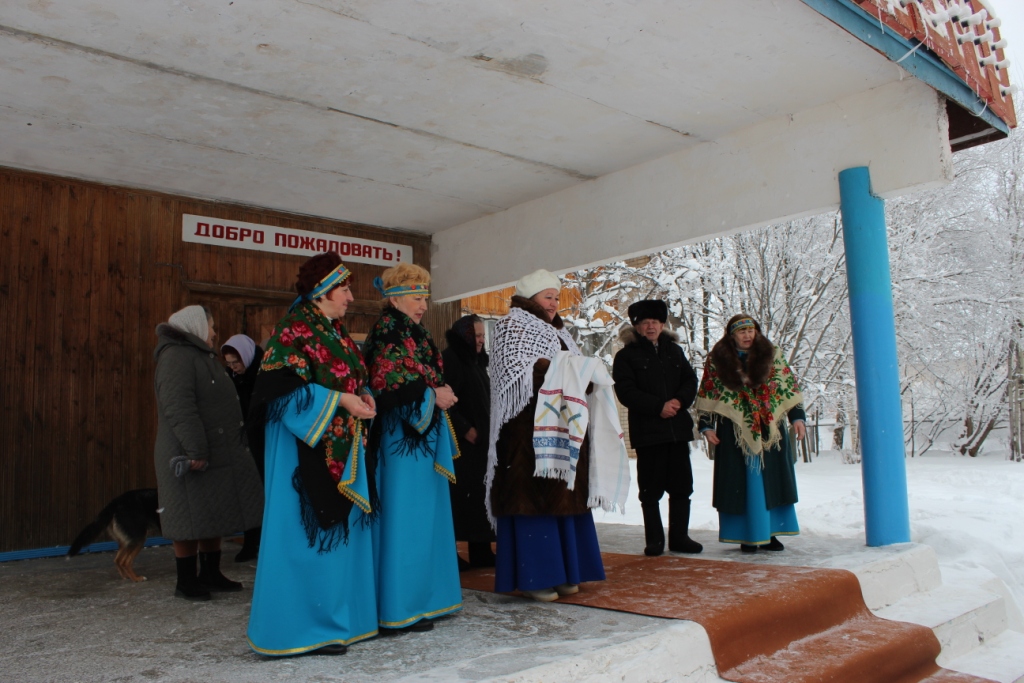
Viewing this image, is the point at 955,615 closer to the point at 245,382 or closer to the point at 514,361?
the point at 514,361

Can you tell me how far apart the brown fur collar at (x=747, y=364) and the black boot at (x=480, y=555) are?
6.45 feet

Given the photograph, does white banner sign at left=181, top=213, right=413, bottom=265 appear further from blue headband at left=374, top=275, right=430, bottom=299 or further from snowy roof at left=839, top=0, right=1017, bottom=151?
snowy roof at left=839, top=0, right=1017, bottom=151

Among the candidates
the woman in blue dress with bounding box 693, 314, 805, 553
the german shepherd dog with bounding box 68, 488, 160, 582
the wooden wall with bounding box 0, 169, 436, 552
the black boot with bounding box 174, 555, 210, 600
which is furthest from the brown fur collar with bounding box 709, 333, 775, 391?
the wooden wall with bounding box 0, 169, 436, 552

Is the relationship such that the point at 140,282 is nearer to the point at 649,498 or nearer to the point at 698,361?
the point at 649,498

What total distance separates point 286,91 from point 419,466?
2.70 m

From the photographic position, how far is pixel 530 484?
387cm

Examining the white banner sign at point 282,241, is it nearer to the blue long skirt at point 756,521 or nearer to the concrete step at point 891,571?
the blue long skirt at point 756,521

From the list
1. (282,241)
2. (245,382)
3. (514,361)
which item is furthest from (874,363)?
(282,241)

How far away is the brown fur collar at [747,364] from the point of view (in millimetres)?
5234

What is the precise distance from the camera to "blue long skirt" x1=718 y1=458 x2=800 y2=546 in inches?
201

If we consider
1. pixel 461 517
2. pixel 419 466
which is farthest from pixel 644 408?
pixel 419 466

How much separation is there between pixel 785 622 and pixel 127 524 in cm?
381

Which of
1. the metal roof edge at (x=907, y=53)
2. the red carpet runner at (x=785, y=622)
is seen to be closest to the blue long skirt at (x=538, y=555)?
the red carpet runner at (x=785, y=622)

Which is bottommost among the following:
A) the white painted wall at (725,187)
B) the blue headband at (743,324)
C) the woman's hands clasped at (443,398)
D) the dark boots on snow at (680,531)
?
the dark boots on snow at (680,531)
